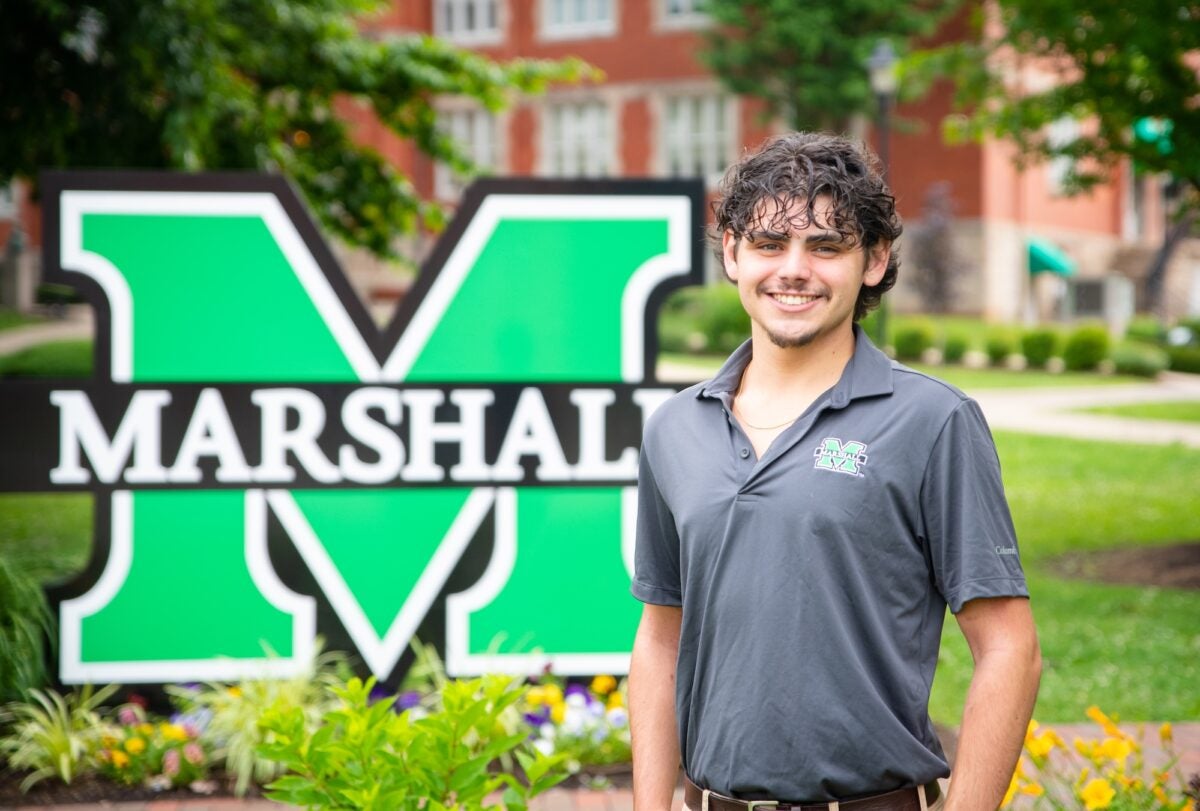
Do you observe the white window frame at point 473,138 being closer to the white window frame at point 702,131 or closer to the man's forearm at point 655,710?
the white window frame at point 702,131

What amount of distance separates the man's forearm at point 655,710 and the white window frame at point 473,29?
39.2 m

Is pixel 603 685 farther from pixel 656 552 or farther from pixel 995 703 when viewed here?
pixel 995 703

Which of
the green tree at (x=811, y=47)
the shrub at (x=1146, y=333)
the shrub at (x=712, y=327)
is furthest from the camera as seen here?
the green tree at (x=811, y=47)

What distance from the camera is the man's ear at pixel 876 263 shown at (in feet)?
8.36

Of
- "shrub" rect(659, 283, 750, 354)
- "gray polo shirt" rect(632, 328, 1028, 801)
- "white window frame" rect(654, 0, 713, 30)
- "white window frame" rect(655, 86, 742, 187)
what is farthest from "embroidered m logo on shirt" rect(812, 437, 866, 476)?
"white window frame" rect(654, 0, 713, 30)

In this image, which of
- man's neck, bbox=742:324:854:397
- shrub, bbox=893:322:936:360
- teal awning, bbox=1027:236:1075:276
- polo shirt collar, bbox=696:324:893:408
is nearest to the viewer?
polo shirt collar, bbox=696:324:893:408

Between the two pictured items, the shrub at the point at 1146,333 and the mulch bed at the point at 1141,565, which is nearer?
the mulch bed at the point at 1141,565

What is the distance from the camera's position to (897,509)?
7.64ft

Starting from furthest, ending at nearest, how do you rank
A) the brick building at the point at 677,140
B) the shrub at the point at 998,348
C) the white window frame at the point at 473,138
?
the white window frame at the point at 473,138, the brick building at the point at 677,140, the shrub at the point at 998,348

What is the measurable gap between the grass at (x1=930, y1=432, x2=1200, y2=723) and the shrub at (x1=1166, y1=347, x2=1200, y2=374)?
1167cm

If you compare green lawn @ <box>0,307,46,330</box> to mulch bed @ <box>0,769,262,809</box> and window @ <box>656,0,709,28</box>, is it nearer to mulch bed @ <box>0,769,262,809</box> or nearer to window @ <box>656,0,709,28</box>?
window @ <box>656,0,709,28</box>

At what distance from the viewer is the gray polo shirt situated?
2309 millimetres

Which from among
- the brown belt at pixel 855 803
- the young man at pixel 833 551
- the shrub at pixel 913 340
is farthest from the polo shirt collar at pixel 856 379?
the shrub at pixel 913 340

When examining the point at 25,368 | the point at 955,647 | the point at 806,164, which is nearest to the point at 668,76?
the point at 25,368
